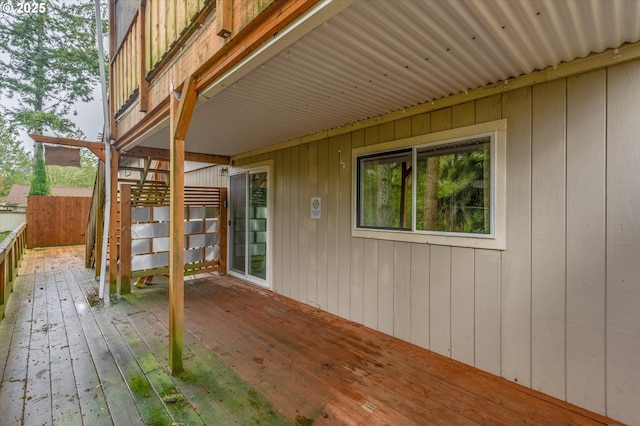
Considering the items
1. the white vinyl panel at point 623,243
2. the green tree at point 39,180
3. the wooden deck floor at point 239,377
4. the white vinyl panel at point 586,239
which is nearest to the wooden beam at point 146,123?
the wooden deck floor at point 239,377

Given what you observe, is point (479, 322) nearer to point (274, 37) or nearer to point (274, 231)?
point (274, 37)

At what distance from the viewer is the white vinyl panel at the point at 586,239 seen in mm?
1932

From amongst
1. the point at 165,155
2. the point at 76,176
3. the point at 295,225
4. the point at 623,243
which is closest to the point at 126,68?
the point at 165,155

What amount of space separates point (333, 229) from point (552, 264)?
223cm

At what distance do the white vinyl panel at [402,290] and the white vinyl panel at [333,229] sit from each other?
2.74 ft

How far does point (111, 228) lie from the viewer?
14.9 feet

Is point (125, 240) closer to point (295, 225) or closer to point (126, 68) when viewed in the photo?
point (126, 68)

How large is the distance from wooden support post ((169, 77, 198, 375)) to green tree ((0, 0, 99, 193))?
14600 millimetres

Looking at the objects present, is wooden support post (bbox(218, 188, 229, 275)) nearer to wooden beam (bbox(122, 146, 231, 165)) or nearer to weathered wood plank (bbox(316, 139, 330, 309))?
wooden beam (bbox(122, 146, 231, 165))

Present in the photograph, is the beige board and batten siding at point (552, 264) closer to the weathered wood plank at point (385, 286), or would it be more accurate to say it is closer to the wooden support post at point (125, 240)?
the weathered wood plank at point (385, 286)

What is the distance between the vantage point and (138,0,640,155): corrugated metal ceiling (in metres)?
1.45

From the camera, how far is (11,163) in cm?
1952

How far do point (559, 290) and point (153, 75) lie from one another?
4.14 m

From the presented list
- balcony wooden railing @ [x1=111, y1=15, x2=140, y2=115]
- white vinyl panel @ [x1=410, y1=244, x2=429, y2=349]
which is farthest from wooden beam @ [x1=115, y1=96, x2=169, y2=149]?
white vinyl panel @ [x1=410, y1=244, x2=429, y2=349]
